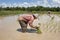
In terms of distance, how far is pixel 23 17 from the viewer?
5.65 metres

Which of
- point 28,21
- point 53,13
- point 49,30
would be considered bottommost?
point 53,13

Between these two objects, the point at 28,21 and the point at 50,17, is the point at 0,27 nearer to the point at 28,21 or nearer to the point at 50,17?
the point at 28,21

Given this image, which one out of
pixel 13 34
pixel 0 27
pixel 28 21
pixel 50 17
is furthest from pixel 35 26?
pixel 50 17

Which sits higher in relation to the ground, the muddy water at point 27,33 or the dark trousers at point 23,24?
the dark trousers at point 23,24

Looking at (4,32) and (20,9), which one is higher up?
(4,32)

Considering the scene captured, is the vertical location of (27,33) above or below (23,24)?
below

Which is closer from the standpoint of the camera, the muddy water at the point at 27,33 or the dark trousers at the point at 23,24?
the muddy water at the point at 27,33

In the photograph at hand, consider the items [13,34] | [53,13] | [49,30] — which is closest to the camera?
[13,34]

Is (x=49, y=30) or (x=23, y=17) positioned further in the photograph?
(x=49, y=30)

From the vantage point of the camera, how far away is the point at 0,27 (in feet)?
20.5

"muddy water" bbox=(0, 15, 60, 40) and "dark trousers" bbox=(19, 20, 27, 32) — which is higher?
"dark trousers" bbox=(19, 20, 27, 32)

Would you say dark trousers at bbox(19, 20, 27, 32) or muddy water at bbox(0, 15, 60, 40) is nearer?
muddy water at bbox(0, 15, 60, 40)

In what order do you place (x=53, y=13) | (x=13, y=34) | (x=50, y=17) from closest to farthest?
(x=13, y=34), (x=50, y=17), (x=53, y=13)

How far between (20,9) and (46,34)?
3133 mm
